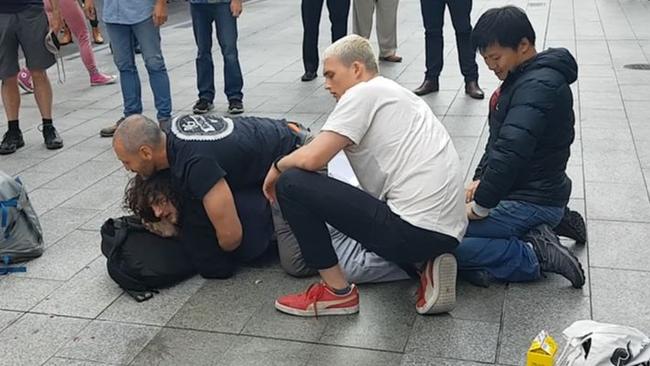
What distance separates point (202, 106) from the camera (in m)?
6.78

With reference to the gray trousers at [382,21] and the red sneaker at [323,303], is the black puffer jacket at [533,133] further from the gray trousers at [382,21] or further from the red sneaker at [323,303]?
the gray trousers at [382,21]

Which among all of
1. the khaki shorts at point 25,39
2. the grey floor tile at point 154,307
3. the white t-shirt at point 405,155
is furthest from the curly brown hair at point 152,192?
the khaki shorts at point 25,39

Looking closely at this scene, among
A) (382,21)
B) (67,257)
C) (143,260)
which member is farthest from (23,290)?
(382,21)

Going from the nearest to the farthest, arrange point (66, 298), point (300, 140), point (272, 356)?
point (272, 356) → point (66, 298) → point (300, 140)

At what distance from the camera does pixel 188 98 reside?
7375 millimetres

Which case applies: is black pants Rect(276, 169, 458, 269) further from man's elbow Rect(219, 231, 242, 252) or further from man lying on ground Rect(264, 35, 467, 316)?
man's elbow Rect(219, 231, 242, 252)

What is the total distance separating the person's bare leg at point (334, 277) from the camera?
10.7 feet

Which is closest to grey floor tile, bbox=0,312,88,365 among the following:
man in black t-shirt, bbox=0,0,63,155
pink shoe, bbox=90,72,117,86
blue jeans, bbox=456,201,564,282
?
blue jeans, bbox=456,201,564,282

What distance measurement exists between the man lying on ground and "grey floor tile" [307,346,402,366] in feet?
1.16

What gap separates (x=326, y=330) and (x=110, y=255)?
115 cm

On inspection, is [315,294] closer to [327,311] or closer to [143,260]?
[327,311]

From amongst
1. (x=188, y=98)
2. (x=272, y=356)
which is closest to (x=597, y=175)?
(x=272, y=356)

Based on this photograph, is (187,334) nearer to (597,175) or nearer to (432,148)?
(432,148)

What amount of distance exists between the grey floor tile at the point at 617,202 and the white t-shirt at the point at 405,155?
4.40ft
